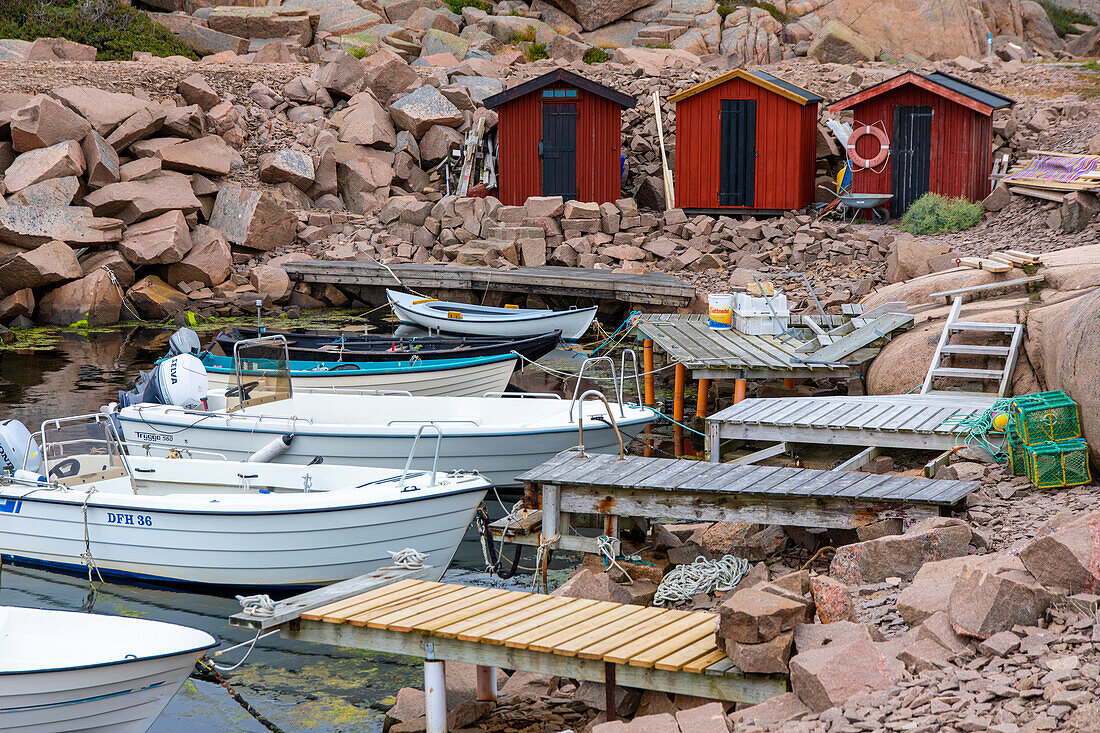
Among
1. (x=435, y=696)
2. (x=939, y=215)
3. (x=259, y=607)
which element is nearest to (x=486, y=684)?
(x=435, y=696)

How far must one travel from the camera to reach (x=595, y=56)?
39.1 meters

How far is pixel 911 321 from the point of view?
1436 centimetres

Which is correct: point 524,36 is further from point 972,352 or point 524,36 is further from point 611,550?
point 611,550

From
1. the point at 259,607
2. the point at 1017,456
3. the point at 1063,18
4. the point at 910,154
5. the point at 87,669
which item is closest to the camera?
the point at 87,669

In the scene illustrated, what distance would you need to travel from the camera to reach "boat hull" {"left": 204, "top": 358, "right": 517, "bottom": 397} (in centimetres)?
1616

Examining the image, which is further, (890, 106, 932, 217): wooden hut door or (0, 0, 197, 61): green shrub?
(0, 0, 197, 61): green shrub

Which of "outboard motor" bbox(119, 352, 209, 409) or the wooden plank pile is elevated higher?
the wooden plank pile

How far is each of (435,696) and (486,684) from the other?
24.6 inches

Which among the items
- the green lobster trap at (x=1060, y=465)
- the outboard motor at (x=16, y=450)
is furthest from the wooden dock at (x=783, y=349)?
the outboard motor at (x=16, y=450)

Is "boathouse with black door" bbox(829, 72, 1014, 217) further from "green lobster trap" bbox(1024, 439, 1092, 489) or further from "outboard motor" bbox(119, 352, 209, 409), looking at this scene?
"green lobster trap" bbox(1024, 439, 1092, 489)

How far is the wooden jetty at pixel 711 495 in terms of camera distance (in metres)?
8.67

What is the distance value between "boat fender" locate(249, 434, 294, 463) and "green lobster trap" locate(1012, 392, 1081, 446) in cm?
826

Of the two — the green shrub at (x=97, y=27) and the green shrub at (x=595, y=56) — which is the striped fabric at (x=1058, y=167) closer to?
the green shrub at (x=595, y=56)

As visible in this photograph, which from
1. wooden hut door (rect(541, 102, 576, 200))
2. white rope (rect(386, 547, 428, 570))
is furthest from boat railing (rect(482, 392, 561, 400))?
wooden hut door (rect(541, 102, 576, 200))
